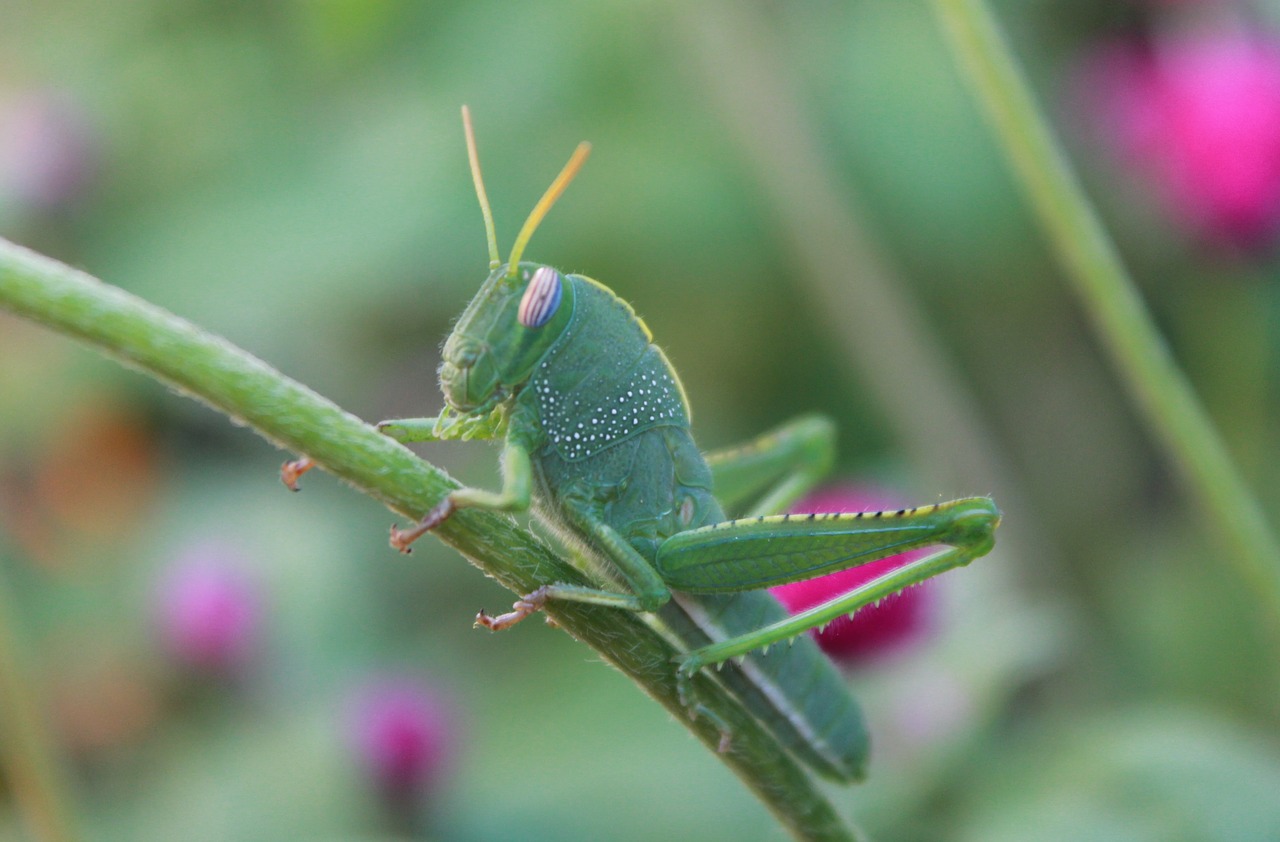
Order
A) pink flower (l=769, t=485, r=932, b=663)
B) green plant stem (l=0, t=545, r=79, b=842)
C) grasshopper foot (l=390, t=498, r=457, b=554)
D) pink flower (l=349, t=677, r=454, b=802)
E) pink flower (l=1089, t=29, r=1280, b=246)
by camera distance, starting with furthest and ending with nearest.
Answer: pink flower (l=1089, t=29, r=1280, b=246)
pink flower (l=349, t=677, r=454, b=802)
pink flower (l=769, t=485, r=932, b=663)
green plant stem (l=0, t=545, r=79, b=842)
grasshopper foot (l=390, t=498, r=457, b=554)

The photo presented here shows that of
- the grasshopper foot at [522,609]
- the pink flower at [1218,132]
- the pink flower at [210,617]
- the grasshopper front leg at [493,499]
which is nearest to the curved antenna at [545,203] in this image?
the grasshopper front leg at [493,499]

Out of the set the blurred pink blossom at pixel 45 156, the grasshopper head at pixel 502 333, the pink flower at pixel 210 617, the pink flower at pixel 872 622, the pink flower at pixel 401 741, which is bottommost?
the pink flower at pixel 872 622

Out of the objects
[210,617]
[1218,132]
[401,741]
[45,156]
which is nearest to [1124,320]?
[1218,132]

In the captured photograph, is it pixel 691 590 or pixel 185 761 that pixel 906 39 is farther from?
pixel 185 761

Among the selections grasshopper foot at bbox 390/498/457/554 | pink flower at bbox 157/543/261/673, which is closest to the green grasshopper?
grasshopper foot at bbox 390/498/457/554

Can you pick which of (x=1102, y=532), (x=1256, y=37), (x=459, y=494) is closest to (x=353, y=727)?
(x=459, y=494)

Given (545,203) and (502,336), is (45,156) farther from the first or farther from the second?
(545,203)

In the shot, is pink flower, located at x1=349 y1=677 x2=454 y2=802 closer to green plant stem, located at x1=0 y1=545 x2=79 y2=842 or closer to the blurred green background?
the blurred green background

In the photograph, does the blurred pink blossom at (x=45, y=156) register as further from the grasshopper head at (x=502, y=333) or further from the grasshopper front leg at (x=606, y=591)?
the grasshopper front leg at (x=606, y=591)
